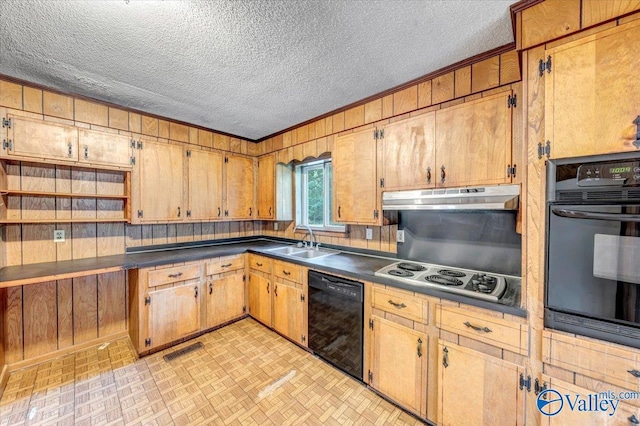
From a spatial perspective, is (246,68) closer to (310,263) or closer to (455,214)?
(310,263)

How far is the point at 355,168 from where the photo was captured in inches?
97.4

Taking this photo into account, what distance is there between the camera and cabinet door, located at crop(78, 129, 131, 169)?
7.77 feet

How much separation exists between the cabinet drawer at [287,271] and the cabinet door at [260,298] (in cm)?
23

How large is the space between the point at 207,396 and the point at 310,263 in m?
1.29

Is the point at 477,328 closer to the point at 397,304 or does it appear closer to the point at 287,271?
the point at 397,304

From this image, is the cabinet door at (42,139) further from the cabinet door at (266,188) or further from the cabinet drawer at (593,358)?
the cabinet drawer at (593,358)

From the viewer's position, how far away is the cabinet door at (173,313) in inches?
98.0

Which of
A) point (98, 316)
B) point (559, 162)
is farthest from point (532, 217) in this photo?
point (98, 316)

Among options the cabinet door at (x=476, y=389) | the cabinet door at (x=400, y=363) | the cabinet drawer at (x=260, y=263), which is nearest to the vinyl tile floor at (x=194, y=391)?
the cabinet door at (x=400, y=363)

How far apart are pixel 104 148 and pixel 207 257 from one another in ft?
4.77

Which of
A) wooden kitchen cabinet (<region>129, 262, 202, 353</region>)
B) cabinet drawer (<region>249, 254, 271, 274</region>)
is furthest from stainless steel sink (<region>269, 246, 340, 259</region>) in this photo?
wooden kitchen cabinet (<region>129, 262, 202, 353</region>)

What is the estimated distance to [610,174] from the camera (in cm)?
113

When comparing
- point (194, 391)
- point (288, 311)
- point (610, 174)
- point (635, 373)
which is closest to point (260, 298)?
point (288, 311)

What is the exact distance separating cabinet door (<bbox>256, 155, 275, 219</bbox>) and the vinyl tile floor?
1.71 meters
